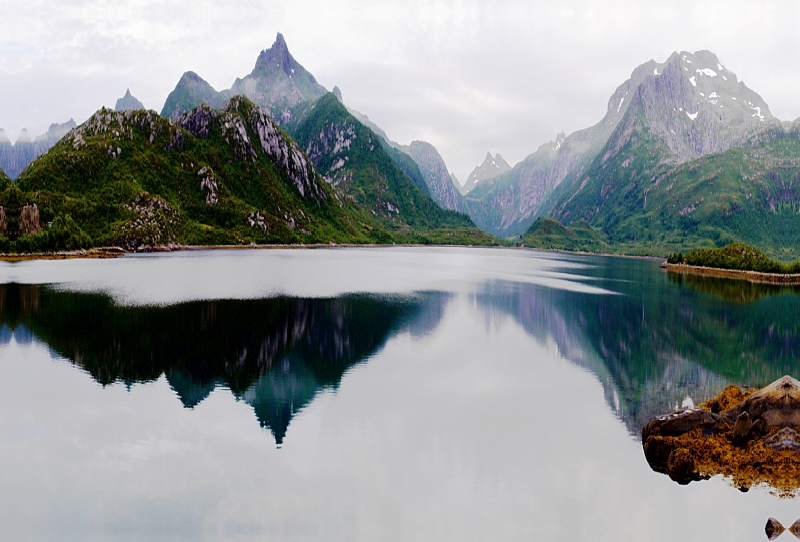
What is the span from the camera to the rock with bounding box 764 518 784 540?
742 inches

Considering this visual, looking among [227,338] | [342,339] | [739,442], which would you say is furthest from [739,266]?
[227,338]

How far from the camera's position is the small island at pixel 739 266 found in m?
140

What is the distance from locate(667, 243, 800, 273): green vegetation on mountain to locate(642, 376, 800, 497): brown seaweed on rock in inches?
5618

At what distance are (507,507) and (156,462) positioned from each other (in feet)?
50.0

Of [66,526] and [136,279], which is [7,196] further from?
[66,526]

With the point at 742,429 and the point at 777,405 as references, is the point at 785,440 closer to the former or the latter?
the point at 742,429

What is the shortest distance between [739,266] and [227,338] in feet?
520

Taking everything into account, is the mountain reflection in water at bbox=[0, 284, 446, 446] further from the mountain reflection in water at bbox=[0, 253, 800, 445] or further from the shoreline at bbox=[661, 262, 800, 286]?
the shoreline at bbox=[661, 262, 800, 286]

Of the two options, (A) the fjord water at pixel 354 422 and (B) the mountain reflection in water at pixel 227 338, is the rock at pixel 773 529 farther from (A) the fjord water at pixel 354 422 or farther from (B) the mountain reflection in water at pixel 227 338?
(B) the mountain reflection in water at pixel 227 338

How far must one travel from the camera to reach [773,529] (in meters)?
19.0

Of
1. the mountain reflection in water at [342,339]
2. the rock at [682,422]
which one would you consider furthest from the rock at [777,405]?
the mountain reflection in water at [342,339]

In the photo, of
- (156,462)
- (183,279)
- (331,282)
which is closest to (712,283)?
(331,282)

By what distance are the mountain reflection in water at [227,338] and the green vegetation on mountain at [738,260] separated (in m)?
118

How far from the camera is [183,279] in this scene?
101 metres
